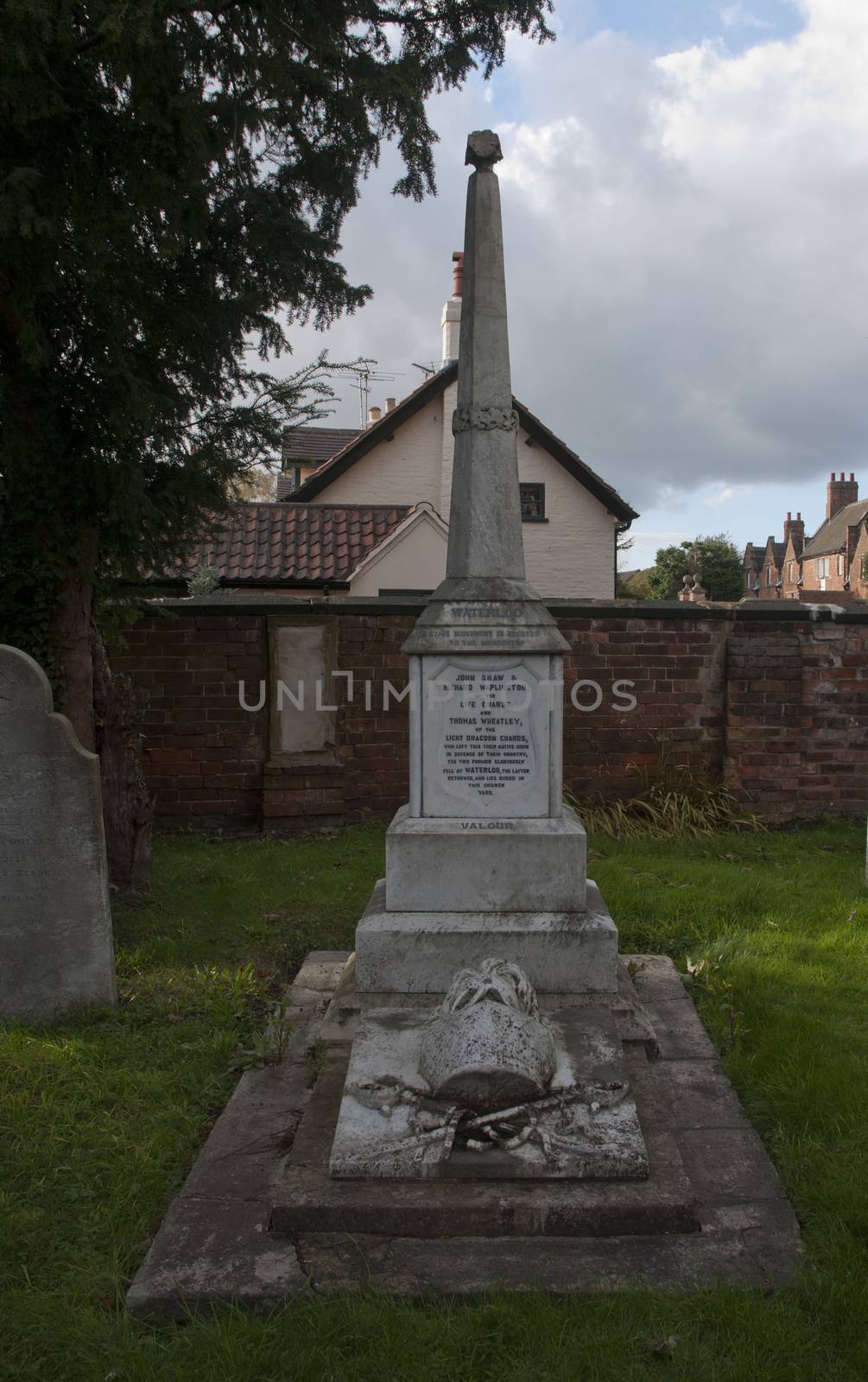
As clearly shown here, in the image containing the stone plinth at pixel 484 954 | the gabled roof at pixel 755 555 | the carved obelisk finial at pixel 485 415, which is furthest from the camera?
the gabled roof at pixel 755 555

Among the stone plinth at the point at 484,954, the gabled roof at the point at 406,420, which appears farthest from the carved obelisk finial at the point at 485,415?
the gabled roof at the point at 406,420

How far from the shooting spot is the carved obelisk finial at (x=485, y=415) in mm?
4184

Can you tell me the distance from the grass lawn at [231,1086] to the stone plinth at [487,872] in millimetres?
909

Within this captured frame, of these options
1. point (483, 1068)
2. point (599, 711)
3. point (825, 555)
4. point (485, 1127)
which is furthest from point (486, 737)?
point (825, 555)

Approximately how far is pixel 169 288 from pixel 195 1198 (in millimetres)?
4541

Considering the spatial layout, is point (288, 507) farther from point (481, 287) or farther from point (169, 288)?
point (481, 287)

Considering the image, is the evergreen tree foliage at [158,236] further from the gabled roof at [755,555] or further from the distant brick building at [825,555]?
the gabled roof at [755,555]

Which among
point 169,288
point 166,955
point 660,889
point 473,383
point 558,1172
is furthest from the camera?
point 660,889

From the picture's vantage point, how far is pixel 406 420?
62.8 ft

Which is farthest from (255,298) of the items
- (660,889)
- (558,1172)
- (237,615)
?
(558,1172)

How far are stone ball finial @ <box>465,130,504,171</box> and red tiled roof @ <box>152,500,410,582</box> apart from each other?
10856 millimetres

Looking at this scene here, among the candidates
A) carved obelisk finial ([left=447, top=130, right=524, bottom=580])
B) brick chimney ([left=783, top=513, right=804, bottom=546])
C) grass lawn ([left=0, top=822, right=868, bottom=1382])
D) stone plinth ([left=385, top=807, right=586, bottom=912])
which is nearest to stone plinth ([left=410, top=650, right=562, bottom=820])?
stone plinth ([left=385, top=807, right=586, bottom=912])

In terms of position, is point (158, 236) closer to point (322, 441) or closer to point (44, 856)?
point (44, 856)

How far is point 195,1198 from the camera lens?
9.47ft
